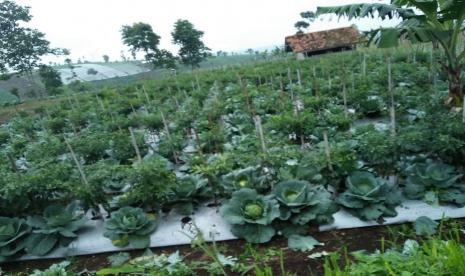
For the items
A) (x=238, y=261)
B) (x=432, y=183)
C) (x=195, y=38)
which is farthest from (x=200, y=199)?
(x=195, y=38)

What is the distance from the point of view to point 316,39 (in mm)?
29031

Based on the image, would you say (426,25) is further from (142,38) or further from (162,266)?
(142,38)

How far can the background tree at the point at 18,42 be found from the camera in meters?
21.7

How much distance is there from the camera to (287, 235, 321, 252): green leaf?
10.1ft

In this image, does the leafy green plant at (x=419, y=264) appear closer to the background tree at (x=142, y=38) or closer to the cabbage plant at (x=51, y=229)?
the cabbage plant at (x=51, y=229)

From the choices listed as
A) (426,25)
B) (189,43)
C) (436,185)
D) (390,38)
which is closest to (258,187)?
(436,185)

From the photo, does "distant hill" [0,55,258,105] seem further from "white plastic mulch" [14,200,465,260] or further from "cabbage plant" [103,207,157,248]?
"cabbage plant" [103,207,157,248]

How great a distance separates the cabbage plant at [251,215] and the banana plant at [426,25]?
3103mm

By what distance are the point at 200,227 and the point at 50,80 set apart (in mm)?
22442

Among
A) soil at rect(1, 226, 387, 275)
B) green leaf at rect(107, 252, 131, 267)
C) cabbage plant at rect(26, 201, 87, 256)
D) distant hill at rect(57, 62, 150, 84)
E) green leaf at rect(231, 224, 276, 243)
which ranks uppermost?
distant hill at rect(57, 62, 150, 84)

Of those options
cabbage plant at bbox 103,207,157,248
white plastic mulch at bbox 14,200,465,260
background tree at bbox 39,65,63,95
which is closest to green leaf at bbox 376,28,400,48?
white plastic mulch at bbox 14,200,465,260

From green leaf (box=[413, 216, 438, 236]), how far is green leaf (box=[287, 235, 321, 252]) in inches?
33.1

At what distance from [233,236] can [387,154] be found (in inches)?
68.7

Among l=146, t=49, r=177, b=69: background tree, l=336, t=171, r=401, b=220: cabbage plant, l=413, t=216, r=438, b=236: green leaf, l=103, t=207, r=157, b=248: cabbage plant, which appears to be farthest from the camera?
l=146, t=49, r=177, b=69: background tree
